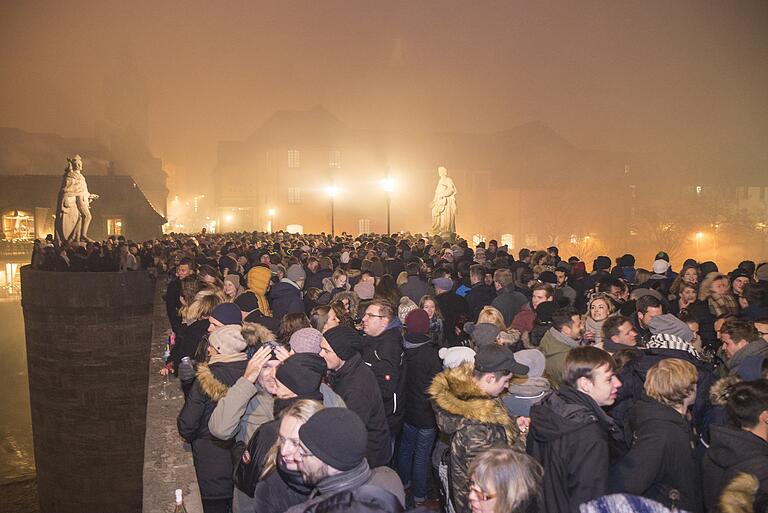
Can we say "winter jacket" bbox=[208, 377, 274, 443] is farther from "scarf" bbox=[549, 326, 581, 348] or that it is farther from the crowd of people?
"scarf" bbox=[549, 326, 581, 348]

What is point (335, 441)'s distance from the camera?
2693 millimetres

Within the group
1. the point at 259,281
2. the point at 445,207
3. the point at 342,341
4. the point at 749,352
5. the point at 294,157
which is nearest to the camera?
the point at 342,341

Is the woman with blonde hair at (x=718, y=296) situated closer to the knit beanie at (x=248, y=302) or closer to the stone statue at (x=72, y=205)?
the knit beanie at (x=248, y=302)

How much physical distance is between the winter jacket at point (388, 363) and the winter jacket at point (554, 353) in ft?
4.38

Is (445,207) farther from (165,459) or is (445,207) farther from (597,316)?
(165,459)

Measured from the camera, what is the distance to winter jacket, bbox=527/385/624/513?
3445mm

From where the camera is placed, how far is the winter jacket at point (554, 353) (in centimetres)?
572

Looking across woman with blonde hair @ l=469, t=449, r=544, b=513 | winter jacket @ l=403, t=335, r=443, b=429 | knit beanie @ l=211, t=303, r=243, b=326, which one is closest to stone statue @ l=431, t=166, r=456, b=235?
winter jacket @ l=403, t=335, r=443, b=429

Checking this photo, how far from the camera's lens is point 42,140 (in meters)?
73.2

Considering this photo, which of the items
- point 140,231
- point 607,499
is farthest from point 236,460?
point 140,231

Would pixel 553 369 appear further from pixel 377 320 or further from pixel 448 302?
pixel 448 302

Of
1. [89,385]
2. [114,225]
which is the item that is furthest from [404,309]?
[114,225]

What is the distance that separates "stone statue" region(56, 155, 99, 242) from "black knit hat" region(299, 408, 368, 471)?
950 inches

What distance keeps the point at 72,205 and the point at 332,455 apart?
81.4 ft
